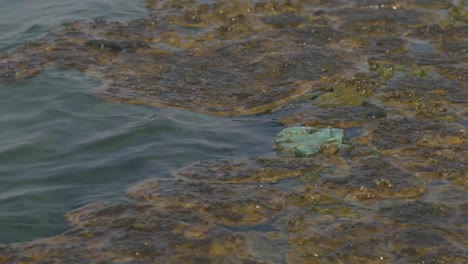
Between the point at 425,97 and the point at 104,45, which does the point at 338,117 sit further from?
the point at 104,45

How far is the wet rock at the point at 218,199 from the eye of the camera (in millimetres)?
7219

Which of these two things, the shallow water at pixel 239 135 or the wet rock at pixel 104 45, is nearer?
the shallow water at pixel 239 135

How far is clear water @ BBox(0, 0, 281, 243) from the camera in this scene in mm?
7656

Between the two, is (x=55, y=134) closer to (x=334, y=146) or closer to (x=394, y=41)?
(x=334, y=146)

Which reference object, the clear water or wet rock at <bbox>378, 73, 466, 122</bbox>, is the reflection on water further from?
wet rock at <bbox>378, 73, 466, 122</bbox>

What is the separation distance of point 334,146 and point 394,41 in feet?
11.6

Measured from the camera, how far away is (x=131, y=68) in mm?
10789

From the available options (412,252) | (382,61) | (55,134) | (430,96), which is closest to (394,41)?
(382,61)

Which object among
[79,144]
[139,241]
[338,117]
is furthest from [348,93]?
[139,241]

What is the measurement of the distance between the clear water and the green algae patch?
19cm

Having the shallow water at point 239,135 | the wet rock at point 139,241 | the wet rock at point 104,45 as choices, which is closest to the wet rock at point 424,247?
the shallow water at point 239,135

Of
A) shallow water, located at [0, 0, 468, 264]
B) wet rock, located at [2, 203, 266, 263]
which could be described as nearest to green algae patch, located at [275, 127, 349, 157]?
shallow water, located at [0, 0, 468, 264]

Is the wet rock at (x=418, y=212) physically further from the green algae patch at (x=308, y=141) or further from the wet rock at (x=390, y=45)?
the wet rock at (x=390, y=45)

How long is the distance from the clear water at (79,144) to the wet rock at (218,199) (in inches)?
13.0
